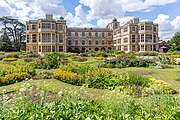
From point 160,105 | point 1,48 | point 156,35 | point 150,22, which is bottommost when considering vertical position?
point 160,105

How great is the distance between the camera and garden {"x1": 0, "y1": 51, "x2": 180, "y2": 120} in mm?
3919

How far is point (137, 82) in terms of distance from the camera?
971 cm

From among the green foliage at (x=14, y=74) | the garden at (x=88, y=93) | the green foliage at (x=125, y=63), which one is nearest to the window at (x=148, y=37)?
the garden at (x=88, y=93)

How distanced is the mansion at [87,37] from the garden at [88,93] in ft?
94.0

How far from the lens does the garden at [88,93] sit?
392 cm

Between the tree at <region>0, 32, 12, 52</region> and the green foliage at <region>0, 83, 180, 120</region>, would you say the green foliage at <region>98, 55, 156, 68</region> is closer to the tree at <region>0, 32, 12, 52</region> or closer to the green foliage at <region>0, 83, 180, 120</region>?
the green foliage at <region>0, 83, 180, 120</region>

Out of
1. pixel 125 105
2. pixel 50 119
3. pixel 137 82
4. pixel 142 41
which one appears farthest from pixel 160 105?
pixel 142 41

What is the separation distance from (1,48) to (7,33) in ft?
27.5

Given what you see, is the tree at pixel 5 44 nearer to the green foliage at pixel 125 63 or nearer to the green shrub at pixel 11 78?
the green foliage at pixel 125 63

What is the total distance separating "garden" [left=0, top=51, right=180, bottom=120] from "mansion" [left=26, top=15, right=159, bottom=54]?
1128 inches

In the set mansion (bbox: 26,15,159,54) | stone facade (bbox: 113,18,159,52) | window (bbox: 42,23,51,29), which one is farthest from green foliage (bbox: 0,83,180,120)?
stone facade (bbox: 113,18,159,52)

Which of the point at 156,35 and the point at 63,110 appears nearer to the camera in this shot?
the point at 63,110

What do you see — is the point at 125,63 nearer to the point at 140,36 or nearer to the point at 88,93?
the point at 88,93

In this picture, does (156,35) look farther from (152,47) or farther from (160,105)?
(160,105)
